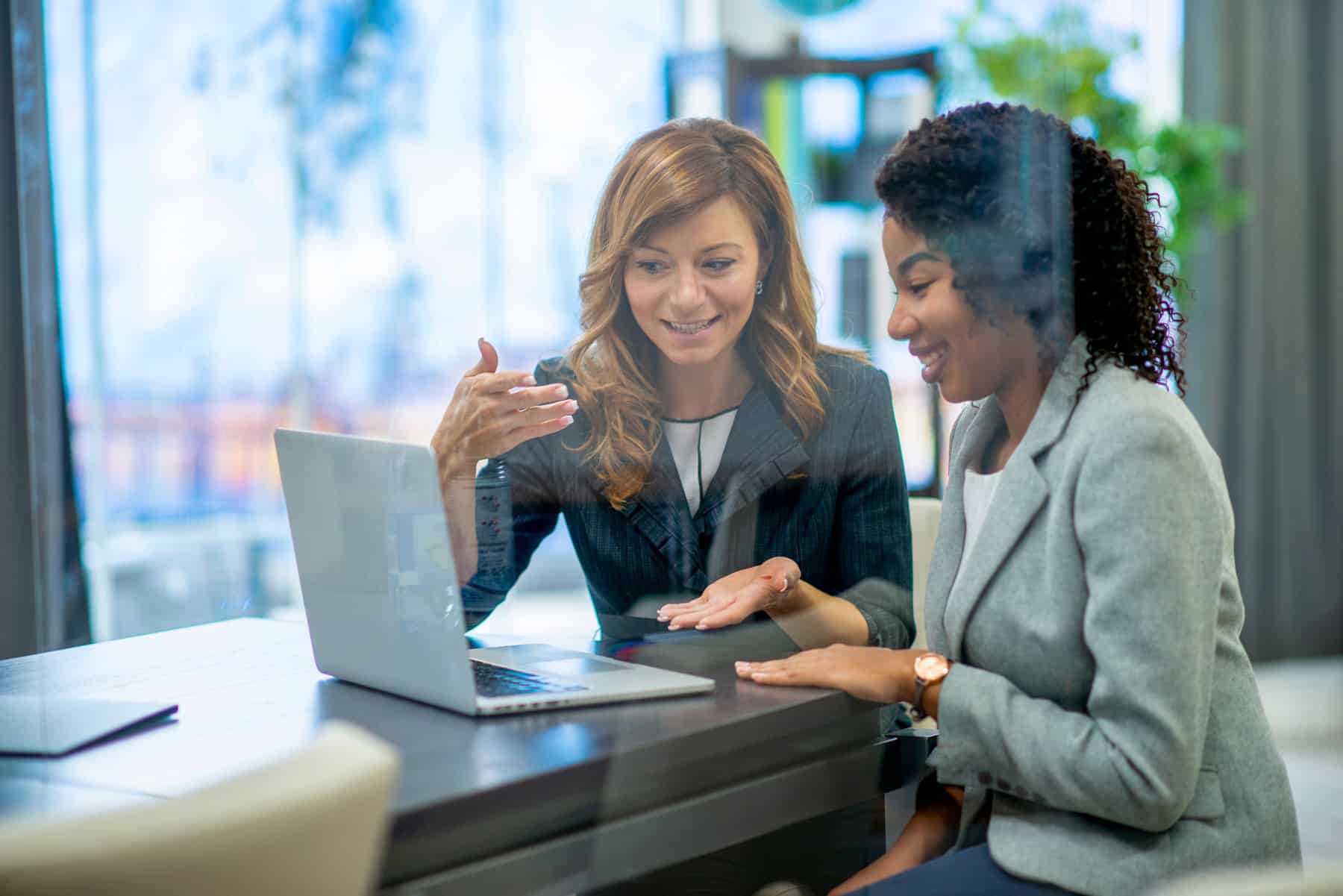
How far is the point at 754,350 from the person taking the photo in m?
1.60

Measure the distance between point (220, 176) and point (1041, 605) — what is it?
2.75 metres

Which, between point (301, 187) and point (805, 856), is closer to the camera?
point (805, 856)

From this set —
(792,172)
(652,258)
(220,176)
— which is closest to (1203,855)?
(652,258)

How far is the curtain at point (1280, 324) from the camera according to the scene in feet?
11.9

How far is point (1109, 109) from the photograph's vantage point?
10.4 ft

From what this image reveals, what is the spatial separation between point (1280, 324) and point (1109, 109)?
0.97m

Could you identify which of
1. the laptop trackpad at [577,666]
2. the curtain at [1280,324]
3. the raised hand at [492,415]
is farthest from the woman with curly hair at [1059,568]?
the curtain at [1280,324]

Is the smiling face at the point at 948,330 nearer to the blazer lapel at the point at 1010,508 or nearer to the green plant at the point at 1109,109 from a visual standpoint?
the blazer lapel at the point at 1010,508

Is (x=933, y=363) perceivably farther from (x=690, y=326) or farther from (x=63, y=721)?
(x=63, y=721)

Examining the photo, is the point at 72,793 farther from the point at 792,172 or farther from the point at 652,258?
the point at 792,172

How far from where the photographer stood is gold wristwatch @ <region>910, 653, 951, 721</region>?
3.92ft

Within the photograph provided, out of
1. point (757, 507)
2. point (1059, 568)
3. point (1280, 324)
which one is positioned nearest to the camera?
point (1059, 568)

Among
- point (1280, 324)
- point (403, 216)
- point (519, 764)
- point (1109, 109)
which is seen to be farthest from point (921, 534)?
point (1280, 324)

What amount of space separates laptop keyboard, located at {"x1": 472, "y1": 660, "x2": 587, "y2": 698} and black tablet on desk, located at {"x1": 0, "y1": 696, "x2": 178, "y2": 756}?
29 centimetres
